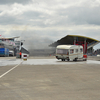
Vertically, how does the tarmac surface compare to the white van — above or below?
below

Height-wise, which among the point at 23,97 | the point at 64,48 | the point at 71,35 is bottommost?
the point at 23,97

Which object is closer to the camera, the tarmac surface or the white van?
the tarmac surface

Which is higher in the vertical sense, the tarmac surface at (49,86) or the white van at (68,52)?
the white van at (68,52)

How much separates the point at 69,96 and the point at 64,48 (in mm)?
28212

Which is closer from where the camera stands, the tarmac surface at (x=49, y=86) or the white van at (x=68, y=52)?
the tarmac surface at (x=49, y=86)

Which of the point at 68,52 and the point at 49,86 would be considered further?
the point at 68,52

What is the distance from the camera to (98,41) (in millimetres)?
102875

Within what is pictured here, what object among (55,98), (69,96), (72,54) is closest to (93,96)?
(69,96)

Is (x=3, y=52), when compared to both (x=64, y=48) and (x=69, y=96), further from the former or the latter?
(x=69, y=96)

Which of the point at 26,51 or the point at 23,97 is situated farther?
the point at 26,51

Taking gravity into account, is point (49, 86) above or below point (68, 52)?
below

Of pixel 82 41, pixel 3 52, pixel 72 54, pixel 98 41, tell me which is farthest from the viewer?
pixel 82 41

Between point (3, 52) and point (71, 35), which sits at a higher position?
point (71, 35)

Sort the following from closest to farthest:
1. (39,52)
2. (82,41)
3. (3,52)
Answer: (3,52), (39,52), (82,41)
